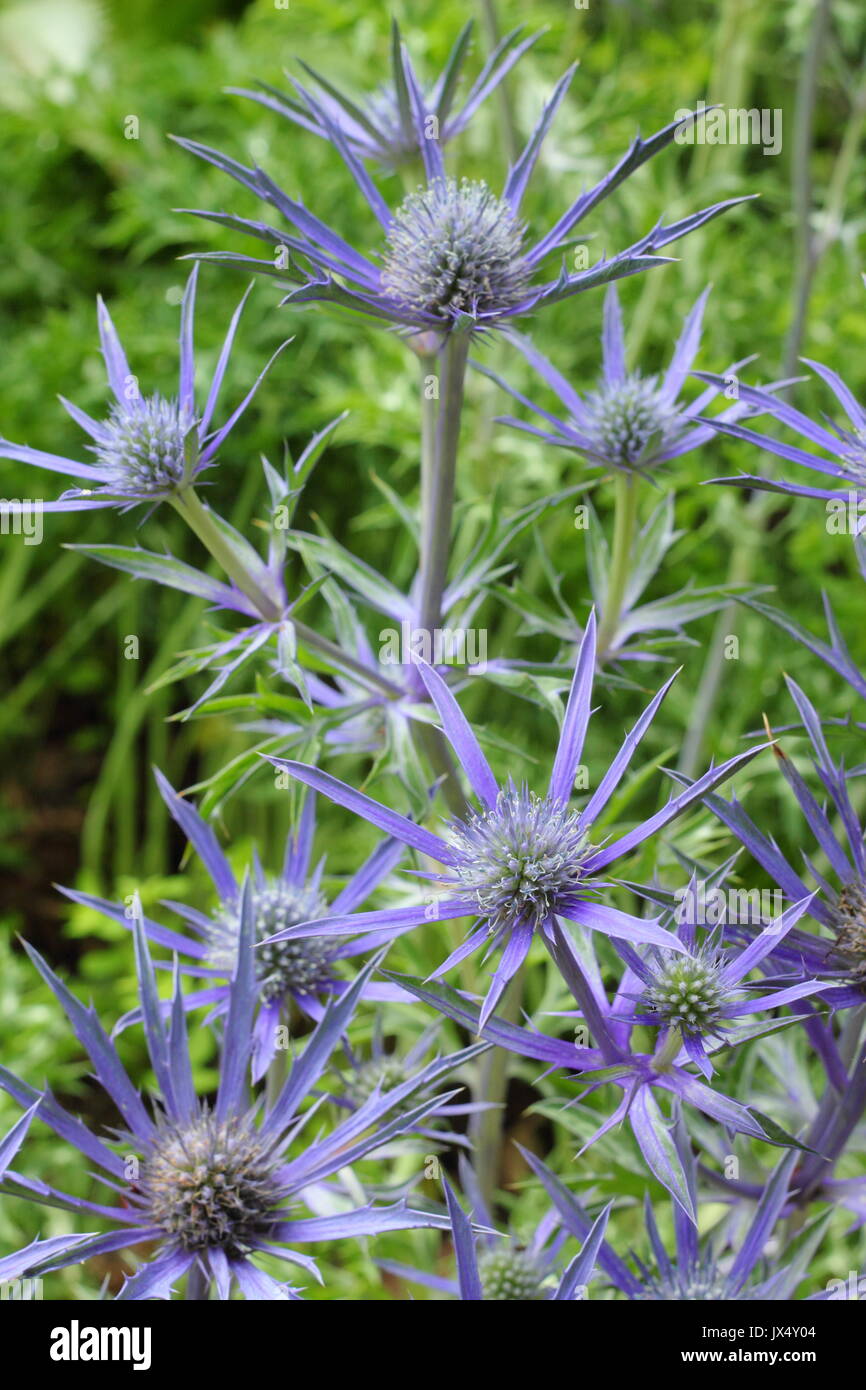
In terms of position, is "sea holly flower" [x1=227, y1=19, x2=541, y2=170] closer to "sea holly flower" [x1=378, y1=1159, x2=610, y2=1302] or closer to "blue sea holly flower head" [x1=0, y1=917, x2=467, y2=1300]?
"blue sea holly flower head" [x1=0, y1=917, x2=467, y2=1300]

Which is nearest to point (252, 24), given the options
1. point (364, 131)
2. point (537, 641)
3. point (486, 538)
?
point (537, 641)

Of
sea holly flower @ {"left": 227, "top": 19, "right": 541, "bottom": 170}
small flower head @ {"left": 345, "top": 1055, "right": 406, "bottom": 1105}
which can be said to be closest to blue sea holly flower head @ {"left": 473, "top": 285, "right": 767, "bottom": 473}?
sea holly flower @ {"left": 227, "top": 19, "right": 541, "bottom": 170}

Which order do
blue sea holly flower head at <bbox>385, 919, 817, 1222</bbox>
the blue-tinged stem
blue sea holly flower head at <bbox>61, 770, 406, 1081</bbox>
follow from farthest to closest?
blue sea holly flower head at <bbox>61, 770, 406, 1081</bbox>, the blue-tinged stem, blue sea holly flower head at <bbox>385, 919, 817, 1222</bbox>

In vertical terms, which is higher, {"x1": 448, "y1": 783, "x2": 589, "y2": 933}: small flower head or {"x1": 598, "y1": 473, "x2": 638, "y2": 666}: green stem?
{"x1": 598, "y1": 473, "x2": 638, "y2": 666}: green stem

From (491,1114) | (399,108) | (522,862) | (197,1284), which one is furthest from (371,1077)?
(399,108)

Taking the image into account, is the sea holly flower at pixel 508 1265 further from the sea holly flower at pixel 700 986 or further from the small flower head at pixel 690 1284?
the sea holly flower at pixel 700 986
